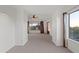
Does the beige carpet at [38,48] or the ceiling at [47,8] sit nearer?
the beige carpet at [38,48]

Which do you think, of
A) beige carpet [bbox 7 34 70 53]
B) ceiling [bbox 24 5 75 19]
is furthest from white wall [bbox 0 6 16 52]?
ceiling [bbox 24 5 75 19]

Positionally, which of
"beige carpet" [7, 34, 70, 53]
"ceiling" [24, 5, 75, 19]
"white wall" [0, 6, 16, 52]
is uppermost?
"ceiling" [24, 5, 75, 19]

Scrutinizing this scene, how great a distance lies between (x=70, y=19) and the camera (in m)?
7.06

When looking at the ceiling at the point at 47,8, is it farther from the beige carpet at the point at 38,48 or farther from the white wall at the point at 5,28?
the beige carpet at the point at 38,48

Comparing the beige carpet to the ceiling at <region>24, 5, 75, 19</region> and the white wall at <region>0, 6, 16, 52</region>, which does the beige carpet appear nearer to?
the white wall at <region>0, 6, 16, 52</region>

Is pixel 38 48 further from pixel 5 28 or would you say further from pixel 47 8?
pixel 47 8

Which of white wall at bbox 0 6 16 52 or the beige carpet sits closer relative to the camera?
white wall at bbox 0 6 16 52

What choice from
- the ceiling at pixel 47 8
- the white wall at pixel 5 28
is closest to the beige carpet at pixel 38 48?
the white wall at pixel 5 28
